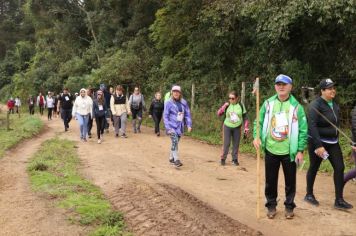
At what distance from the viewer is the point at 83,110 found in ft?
51.1

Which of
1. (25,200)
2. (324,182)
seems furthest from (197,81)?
(25,200)

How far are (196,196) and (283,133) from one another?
2284 mm

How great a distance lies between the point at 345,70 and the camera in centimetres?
1426

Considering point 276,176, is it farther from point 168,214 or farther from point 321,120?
point 168,214

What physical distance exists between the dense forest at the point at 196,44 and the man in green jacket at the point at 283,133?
6930 mm

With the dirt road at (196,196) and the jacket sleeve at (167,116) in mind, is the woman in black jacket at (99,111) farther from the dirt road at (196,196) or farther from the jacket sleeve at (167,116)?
the jacket sleeve at (167,116)

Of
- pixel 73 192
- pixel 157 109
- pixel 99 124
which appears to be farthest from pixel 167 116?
pixel 157 109

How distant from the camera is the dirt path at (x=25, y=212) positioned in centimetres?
598

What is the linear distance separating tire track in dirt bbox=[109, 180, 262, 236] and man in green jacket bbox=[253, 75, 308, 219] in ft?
3.13

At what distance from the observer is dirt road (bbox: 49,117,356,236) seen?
600cm

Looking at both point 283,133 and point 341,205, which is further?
point 341,205

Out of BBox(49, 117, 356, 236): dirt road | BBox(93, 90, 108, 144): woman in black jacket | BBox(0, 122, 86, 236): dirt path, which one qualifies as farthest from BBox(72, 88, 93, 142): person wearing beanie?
BBox(0, 122, 86, 236): dirt path

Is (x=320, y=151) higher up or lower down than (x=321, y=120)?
lower down

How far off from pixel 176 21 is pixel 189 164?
46.0 ft
